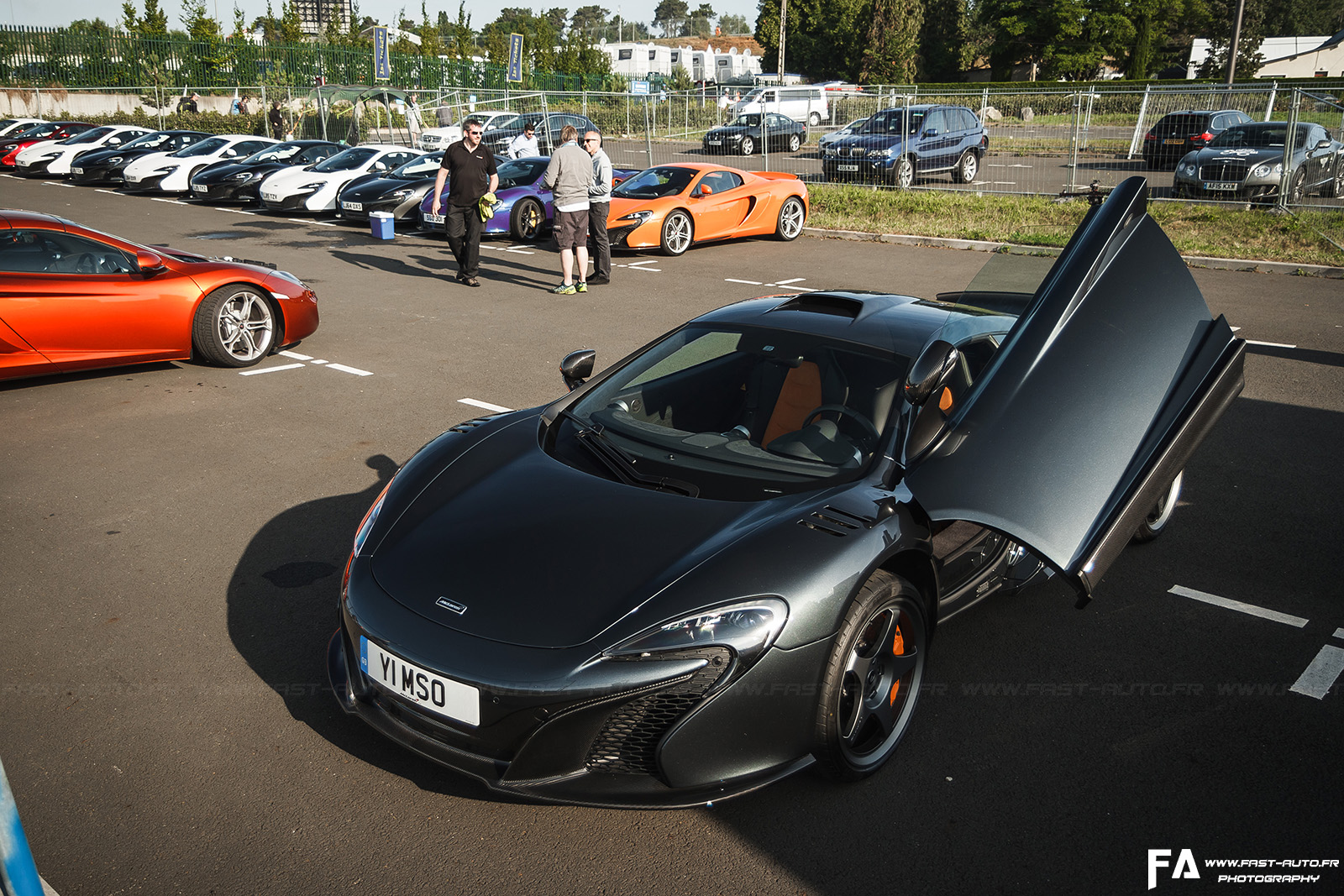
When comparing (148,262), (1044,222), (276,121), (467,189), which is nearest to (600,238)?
(467,189)

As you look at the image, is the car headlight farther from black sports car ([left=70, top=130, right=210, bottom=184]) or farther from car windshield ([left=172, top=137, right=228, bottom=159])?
black sports car ([left=70, top=130, right=210, bottom=184])

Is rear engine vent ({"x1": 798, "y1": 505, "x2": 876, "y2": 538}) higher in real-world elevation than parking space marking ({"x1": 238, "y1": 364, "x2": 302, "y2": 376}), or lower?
higher

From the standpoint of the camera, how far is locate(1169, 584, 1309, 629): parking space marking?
4.01 m

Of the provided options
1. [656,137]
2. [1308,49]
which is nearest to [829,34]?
[1308,49]

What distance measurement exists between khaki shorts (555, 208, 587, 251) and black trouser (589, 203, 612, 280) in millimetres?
249

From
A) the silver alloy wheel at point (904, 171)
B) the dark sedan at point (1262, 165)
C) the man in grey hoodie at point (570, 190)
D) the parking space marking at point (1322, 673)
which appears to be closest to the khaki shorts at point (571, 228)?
the man in grey hoodie at point (570, 190)

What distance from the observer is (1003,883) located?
8.67ft

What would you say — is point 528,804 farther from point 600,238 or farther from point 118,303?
point 600,238

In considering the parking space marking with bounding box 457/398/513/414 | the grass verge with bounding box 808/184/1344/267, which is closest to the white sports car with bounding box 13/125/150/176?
the grass verge with bounding box 808/184/1344/267

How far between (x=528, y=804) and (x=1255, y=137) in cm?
1872

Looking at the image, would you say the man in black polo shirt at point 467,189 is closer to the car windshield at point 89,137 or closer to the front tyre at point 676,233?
the front tyre at point 676,233

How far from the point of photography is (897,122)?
65.7 feet

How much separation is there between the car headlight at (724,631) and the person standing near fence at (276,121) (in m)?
34.1

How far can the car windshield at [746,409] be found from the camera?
3.33 metres
